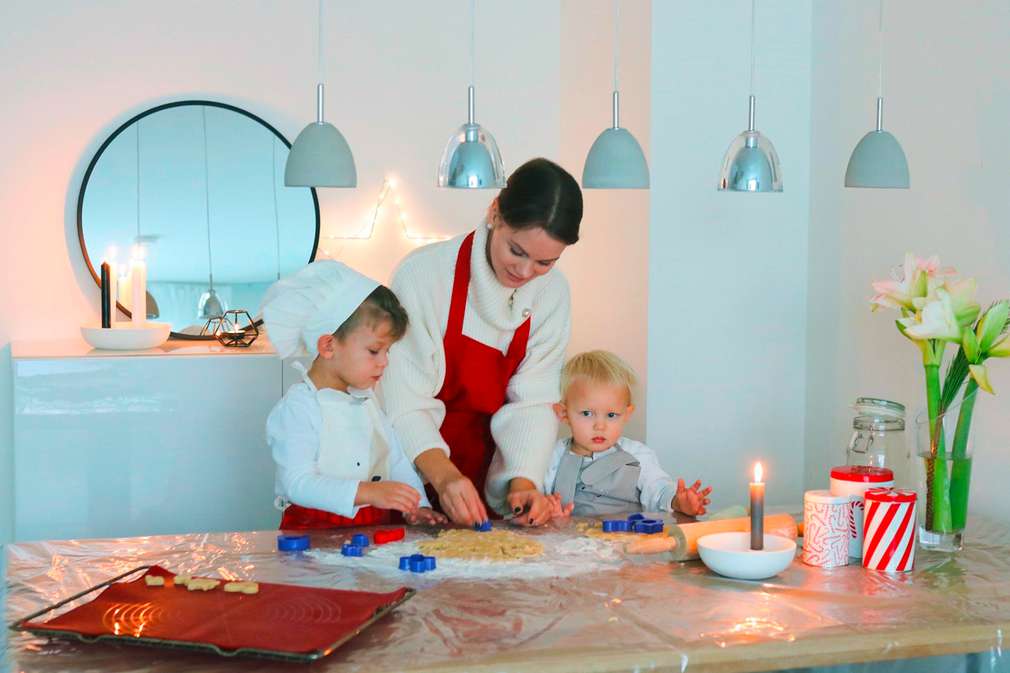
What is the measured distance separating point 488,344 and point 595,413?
1.08 feet

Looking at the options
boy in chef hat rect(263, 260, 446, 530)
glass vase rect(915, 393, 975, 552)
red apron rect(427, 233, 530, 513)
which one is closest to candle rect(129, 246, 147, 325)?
boy in chef hat rect(263, 260, 446, 530)

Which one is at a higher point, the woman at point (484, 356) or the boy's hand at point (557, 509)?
the woman at point (484, 356)

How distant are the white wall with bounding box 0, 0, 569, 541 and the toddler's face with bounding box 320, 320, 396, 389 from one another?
1.34m

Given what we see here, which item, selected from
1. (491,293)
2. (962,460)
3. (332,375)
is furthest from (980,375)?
(332,375)

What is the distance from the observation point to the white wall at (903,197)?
9.16ft

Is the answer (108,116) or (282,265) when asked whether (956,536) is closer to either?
(282,265)

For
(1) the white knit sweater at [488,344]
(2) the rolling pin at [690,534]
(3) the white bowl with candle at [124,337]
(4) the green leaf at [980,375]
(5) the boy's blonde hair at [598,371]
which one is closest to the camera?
(2) the rolling pin at [690,534]

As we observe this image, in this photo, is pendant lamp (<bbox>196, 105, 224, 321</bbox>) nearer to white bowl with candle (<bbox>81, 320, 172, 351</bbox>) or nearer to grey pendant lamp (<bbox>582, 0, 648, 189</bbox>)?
white bowl with candle (<bbox>81, 320, 172, 351</bbox>)

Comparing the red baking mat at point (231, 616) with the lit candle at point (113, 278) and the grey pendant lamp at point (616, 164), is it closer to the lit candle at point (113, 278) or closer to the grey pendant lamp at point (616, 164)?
the grey pendant lamp at point (616, 164)

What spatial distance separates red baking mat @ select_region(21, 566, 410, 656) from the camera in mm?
1687

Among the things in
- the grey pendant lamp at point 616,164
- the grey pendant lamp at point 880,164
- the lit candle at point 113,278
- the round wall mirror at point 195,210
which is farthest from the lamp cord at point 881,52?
the lit candle at point 113,278

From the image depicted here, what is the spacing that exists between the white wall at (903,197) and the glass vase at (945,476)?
0.52ft

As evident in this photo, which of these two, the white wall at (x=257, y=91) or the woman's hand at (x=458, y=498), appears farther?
the white wall at (x=257, y=91)

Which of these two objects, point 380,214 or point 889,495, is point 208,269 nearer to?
point 380,214
